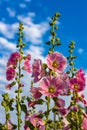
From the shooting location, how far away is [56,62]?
462 centimetres

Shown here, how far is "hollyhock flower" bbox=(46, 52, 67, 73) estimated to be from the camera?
4.50m

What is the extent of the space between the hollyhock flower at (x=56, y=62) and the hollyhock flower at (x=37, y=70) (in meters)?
0.14

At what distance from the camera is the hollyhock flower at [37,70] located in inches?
173

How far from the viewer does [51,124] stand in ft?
13.8

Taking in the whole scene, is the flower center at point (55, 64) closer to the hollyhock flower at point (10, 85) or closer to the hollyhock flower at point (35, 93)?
the hollyhock flower at point (35, 93)

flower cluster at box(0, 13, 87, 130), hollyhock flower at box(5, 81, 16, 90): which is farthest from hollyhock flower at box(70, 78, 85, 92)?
hollyhock flower at box(5, 81, 16, 90)

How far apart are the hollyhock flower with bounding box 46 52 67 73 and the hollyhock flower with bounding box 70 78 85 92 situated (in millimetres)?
269

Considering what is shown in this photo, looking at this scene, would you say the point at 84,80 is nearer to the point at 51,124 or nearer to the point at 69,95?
the point at 69,95

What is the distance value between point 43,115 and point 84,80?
2.41 ft

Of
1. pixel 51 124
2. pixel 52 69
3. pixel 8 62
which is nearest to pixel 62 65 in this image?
pixel 52 69

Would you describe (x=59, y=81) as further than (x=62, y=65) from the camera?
No

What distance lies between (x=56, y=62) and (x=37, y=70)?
335 mm

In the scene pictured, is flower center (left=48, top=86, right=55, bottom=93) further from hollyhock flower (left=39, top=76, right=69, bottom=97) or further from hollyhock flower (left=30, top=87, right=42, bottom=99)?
hollyhock flower (left=30, top=87, right=42, bottom=99)

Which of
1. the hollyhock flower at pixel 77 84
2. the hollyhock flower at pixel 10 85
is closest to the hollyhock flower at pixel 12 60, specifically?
the hollyhock flower at pixel 10 85
